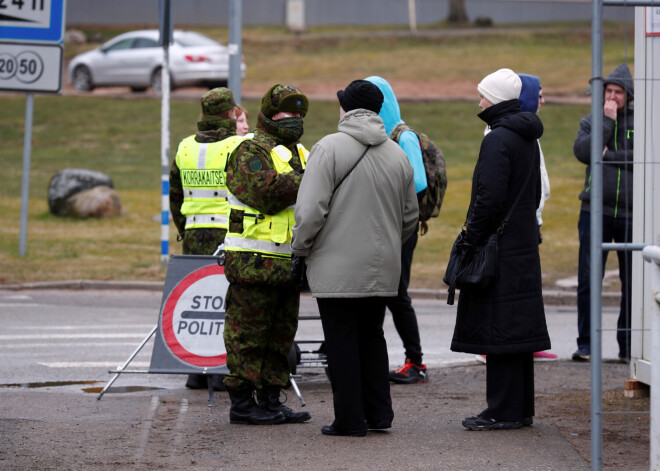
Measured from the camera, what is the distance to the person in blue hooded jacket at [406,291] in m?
7.57

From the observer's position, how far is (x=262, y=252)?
629 cm

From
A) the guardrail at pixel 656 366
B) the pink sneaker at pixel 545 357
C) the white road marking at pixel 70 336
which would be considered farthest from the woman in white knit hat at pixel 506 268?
the white road marking at pixel 70 336

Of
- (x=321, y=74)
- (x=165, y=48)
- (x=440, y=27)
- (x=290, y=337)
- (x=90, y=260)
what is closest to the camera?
(x=290, y=337)

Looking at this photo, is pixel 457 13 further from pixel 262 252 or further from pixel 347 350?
pixel 347 350

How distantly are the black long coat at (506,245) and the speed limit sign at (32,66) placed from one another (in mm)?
6679

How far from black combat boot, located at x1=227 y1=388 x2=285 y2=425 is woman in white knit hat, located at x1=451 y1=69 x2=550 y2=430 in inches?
43.9

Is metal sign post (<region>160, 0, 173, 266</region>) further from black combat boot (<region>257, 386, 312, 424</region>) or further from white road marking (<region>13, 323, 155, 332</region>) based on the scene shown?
black combat boot (<region>257, 386, 312, 424</region>)

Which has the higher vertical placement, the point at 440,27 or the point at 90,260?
the point at 440,27

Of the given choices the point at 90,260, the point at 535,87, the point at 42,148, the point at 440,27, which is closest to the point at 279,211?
the point at 535,87

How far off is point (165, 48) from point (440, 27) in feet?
118

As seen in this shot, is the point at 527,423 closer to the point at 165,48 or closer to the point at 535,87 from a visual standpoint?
the point at 535,87

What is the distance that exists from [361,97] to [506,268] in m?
1.23

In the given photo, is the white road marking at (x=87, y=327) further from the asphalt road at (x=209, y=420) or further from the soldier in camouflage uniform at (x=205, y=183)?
the soldier in camouflage uniform at (x=205, y=183)

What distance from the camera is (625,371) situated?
8.28 meters
